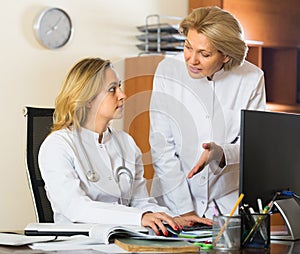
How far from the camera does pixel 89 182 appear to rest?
212 cm

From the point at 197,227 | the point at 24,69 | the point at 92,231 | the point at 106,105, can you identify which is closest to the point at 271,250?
the point at 197,227

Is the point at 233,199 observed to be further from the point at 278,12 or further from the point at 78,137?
the point at 278,12

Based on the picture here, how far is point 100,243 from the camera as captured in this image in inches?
64.7

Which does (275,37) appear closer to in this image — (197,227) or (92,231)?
(197,227)

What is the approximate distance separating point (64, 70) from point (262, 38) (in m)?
1.29

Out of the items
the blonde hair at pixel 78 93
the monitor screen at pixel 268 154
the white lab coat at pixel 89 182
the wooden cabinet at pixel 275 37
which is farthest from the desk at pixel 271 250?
the wooden cabinet at pixel 275 37

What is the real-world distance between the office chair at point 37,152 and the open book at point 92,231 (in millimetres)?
531

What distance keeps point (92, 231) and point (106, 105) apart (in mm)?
656

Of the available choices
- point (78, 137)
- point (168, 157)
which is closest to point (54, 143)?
point (78, 137)

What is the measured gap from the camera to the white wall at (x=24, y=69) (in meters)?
3.46

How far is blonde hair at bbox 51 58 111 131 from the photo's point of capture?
2.22 meters

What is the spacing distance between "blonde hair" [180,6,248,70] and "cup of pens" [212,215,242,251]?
806 mm

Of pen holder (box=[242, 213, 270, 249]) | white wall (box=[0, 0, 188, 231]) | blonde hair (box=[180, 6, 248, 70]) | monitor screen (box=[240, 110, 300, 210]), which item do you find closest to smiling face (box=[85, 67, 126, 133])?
blonde hair (box=[180, 6, 248, 70])

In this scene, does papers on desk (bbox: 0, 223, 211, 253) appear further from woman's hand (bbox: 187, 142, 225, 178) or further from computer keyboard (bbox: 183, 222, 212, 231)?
woman's hand (bbox: 187, 142, 225, 178)
